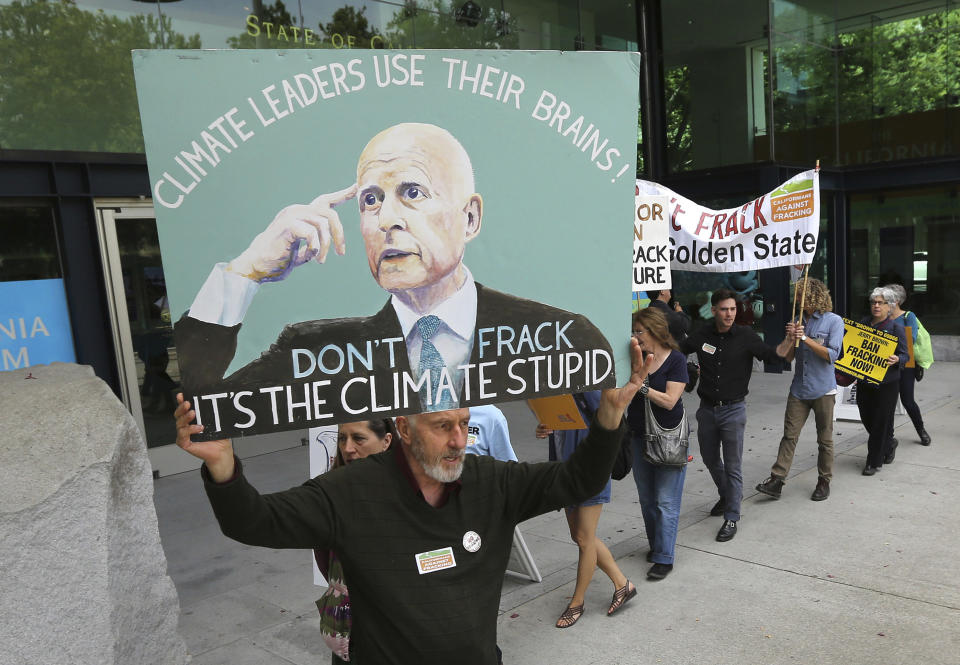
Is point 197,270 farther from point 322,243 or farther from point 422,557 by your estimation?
point 422,557

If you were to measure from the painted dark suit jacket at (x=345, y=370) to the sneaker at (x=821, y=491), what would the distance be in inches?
216

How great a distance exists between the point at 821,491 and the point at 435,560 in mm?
5906

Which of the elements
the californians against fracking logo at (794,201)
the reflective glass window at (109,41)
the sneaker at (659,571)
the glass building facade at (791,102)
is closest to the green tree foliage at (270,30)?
the reflective glass window at (109,41)

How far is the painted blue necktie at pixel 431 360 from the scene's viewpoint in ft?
8.21

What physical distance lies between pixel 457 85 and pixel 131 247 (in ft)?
25.5

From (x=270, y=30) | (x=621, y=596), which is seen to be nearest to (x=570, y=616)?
(x=621, y=596)

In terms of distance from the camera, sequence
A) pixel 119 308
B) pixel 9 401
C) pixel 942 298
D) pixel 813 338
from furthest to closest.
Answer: pixel 942 298, pixel 119 308, pixel 813 338, pixel 9 401

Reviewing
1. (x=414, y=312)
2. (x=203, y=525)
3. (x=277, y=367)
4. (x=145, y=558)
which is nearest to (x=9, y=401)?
(x=145, y=558)

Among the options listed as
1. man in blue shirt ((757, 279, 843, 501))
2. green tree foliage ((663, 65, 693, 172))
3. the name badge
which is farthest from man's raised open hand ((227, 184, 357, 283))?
green tree foliage ((663, 65, 693, 172))

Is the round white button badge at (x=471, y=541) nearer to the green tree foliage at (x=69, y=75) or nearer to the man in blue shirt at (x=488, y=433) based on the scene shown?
the man in blue shirt at (x=488, y=433)

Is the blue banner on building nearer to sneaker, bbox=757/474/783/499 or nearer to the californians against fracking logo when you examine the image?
sneaker, bbox=757/474/783/499

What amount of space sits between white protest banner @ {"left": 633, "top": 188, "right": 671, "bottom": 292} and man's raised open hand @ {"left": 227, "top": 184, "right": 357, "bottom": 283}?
15.7 ft

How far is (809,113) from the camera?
15.8 metres

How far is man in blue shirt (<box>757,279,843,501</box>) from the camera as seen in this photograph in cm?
721
